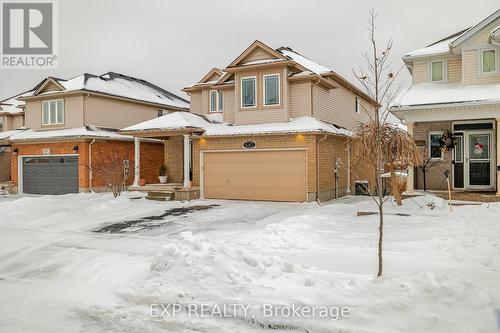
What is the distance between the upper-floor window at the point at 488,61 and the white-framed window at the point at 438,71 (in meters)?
1.59

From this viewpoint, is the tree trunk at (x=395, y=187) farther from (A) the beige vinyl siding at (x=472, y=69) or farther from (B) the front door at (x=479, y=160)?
(A) the beige vinyl siding at (x=472, y=69)

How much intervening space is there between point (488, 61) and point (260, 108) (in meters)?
9.10

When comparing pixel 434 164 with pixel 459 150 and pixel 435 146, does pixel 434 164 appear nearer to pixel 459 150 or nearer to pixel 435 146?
pixel 435 146

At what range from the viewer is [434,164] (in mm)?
14945

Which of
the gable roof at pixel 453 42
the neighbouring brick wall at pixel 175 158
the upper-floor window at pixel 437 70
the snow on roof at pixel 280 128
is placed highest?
the gable roof at pixel 453 42

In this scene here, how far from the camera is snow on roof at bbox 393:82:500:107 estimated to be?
43.6 feet

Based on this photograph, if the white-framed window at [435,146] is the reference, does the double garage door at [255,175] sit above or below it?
below

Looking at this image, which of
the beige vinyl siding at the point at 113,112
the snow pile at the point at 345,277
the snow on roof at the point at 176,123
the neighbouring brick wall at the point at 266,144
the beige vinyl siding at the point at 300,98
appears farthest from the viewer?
the beige vinyl siding at the point at 113,112

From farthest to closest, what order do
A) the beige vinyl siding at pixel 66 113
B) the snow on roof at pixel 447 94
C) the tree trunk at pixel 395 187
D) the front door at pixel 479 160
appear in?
the beige vinyl siding at pixel 66 113 → the front door at pixel 479 160 → the snow on roof at pixel 447 94 → the tree trunk at pixel 395 187

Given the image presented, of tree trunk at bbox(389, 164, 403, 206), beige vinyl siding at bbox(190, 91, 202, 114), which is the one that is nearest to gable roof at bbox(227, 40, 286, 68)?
beige vinyl siding at bbox(190, 91, 202, 114)

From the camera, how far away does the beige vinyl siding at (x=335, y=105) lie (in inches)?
697

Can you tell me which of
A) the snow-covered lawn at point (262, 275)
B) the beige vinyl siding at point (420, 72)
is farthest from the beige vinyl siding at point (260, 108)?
the snow-covered lawn at point (262, 275)

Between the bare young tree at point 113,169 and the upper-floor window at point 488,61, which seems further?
the bare young tree at point 113,169

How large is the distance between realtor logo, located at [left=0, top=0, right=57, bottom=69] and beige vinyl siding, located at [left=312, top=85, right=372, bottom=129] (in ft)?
43.2
